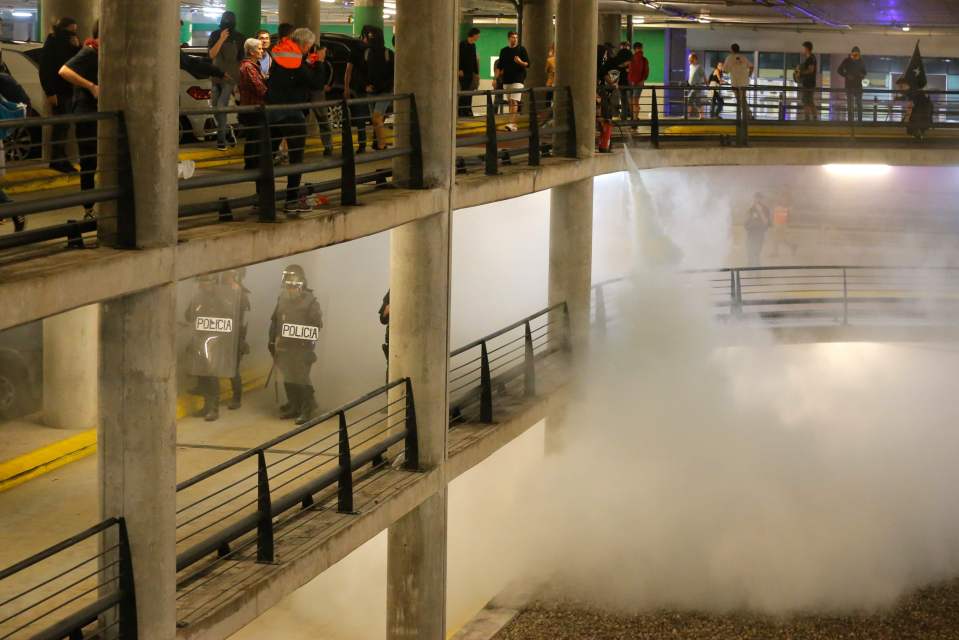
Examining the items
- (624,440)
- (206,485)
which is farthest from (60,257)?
(624,440)

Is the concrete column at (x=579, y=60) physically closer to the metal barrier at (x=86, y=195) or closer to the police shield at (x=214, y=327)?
the police shield at (x=214, y=327)

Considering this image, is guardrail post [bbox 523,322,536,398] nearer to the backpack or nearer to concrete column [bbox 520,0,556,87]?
the backpack

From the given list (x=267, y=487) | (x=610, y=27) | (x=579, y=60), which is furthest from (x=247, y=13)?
(x=610, y=27)

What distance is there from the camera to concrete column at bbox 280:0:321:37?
17.6 metres

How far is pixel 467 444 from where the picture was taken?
42.3 feet

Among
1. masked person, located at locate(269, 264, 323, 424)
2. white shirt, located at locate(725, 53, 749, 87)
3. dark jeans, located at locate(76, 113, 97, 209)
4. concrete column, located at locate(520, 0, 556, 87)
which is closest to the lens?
dark jeans, located at locate(76, 113, 97, 209)

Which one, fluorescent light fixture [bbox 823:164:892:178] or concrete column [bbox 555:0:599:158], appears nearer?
concrete column [bbox 555:0:599:158]

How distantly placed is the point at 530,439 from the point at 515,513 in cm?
142

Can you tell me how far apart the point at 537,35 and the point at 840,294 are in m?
7.81

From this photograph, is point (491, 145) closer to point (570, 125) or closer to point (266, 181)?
point (570, 125)

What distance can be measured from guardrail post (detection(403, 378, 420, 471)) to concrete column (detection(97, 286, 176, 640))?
4.07 metres

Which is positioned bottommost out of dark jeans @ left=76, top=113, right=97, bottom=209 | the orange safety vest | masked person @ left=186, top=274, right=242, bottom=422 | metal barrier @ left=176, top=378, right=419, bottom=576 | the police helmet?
metal barrier @ left=176, top=378, right=419, bottom=576

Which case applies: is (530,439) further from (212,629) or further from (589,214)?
(212,629)

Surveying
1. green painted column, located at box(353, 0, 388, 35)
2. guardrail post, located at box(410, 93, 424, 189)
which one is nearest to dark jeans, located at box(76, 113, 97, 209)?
guardrail post, located at box(410, 93, 424, 189)
